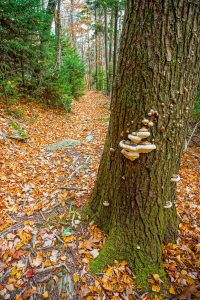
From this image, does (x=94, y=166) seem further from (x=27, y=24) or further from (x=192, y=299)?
(x=27, y=24)

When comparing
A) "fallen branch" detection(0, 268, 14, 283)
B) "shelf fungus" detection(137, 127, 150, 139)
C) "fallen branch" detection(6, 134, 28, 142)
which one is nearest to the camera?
"shelf fungus" detection(137, 127, 150, 139)

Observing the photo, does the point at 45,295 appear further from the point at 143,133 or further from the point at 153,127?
the point at 153,127

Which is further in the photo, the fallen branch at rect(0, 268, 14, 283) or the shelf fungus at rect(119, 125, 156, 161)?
the fallen branch at rect(0, 268, 14, 283)

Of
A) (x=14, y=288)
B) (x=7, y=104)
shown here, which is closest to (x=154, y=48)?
(x=14, y=288)

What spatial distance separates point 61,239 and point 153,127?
1889mm

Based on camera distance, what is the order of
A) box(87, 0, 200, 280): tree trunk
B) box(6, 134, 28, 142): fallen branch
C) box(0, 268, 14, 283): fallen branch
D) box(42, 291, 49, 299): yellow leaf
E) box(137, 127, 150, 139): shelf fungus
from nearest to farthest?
box(87, 0, 200, 280): tree trunk < box(137, 127, 150, 139): shelf fungus < box(42, 291, 49, 299): yellow leaf < box(0, 268, 14, 283): fallen branch < box(6, 134, 28, 142): fallen branch

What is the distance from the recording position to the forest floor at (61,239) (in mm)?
2188

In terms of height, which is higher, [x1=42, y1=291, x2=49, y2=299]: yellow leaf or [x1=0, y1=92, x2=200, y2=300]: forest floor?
[x1=0, y1=92, x2=200, y2=300]: forest floor

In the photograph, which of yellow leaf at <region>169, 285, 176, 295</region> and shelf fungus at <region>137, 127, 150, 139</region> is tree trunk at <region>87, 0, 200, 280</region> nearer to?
shelf fungus at <region>137, 127, 150, 139</region>

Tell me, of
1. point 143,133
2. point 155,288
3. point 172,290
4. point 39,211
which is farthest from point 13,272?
point 143,133

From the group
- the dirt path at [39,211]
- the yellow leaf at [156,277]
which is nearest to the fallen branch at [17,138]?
the dirt path at [39,211]

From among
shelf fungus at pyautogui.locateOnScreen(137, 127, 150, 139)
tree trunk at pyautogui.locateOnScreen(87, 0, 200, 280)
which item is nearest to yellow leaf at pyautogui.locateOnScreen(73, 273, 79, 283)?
tree trunk at pyautogui.locateOnScreen(87, 0, 200, 280)

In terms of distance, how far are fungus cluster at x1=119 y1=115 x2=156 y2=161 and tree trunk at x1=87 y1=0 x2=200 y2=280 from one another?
0.08m

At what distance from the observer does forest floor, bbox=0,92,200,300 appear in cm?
219
